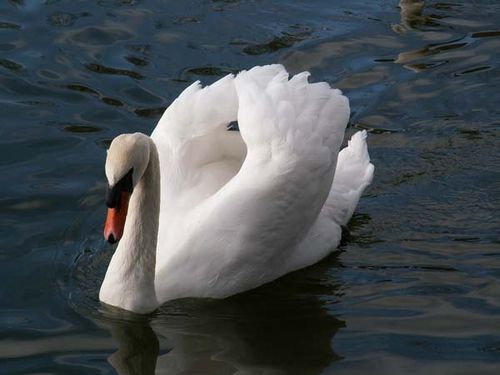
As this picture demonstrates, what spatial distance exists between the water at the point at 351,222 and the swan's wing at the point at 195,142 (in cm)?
82

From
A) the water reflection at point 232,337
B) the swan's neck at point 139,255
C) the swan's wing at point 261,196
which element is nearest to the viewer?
the water reflection at point 232,337

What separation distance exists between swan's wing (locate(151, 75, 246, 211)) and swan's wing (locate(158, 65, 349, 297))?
0.93ft

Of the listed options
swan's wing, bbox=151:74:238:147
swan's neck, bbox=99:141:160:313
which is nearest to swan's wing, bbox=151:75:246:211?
swan's wing, bbox=151:74:238:147

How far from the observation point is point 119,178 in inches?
321

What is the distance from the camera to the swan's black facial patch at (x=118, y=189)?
8078 mm

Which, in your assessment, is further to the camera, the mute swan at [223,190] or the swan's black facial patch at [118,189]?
the mute swan at [223,190]

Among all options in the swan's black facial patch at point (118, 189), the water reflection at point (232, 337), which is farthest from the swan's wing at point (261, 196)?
the swan's black facial patch at point (118, 189)

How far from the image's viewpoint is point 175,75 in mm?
13055

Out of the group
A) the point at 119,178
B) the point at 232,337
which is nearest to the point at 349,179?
the point at 232,337

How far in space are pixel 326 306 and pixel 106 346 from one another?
156cm

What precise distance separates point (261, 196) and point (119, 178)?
1.11 meters

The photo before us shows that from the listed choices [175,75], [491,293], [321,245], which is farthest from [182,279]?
[175,75]

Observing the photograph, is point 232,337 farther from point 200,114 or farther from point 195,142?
point 200,114

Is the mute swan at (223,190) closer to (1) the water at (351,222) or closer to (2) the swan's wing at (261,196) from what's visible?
(2) the swan's wing at (261,196)
